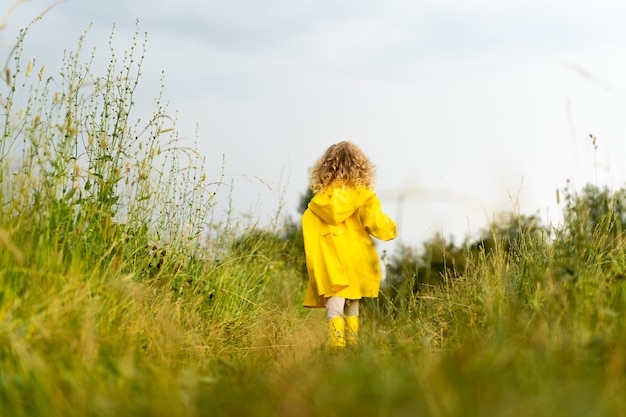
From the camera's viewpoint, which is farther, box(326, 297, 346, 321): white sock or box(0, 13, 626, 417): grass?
box(326, 297, 346, 321): white sock

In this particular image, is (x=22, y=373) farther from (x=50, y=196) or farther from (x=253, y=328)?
(x=253, y=328)

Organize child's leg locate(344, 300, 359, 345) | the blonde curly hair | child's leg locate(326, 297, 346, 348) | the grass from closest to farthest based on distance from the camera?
the grass
child's leg locate(326, 297, 346, 348)
child's leg locate(344, 300, 359, 345)
the blonde curly hair

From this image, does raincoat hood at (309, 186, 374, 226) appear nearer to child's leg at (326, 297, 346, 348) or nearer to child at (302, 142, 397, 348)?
child at (302, 142, 397, 348)

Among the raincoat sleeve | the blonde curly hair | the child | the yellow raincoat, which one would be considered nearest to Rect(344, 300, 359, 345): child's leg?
the child

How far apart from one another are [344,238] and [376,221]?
0.34 metres

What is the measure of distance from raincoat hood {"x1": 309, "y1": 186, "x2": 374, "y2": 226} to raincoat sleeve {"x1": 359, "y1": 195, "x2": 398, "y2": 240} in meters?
0.06

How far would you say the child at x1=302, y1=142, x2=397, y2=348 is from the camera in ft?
21.9

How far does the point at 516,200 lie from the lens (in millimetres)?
5500

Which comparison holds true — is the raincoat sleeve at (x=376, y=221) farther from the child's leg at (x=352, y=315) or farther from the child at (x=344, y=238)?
the child's leg at (x=352, y=315)

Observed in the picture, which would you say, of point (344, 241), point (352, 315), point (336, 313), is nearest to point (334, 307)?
point (336, 313)

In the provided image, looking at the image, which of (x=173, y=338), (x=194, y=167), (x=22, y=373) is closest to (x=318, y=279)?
(x=194, y=167)

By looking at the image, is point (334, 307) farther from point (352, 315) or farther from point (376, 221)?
point (376, 221)

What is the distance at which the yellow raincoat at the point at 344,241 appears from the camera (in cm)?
668

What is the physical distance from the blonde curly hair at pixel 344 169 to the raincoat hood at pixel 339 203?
4.5 inches
